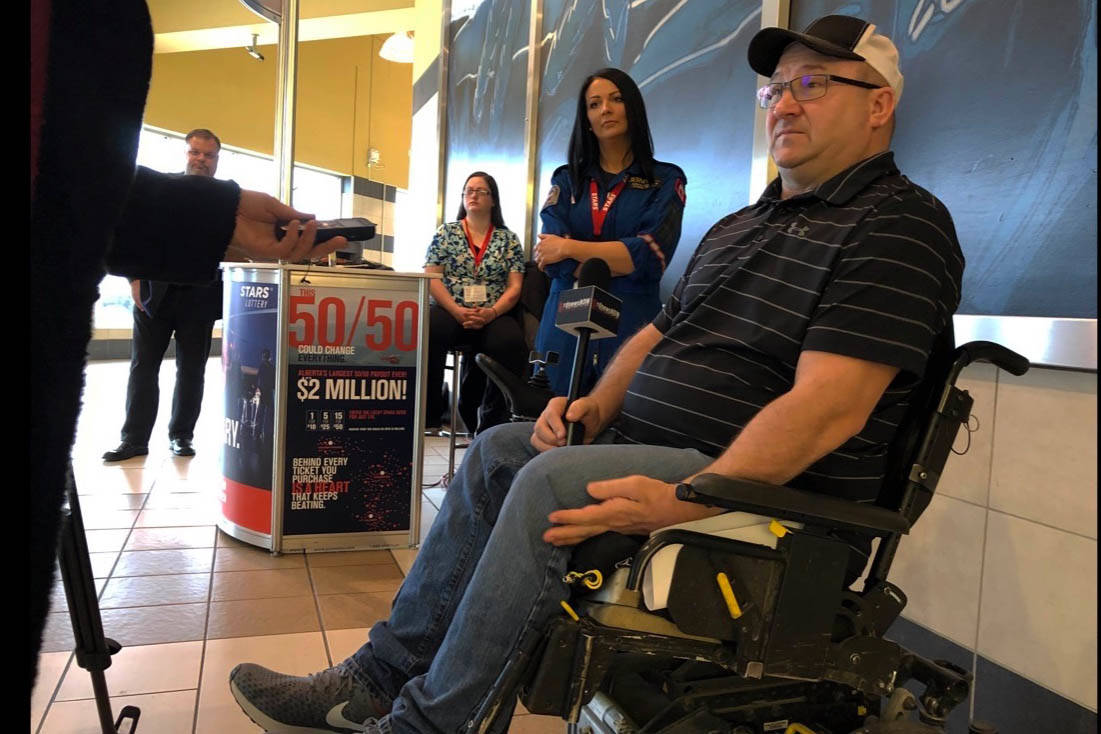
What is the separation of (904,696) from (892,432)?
0.41m

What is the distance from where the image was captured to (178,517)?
3230mm

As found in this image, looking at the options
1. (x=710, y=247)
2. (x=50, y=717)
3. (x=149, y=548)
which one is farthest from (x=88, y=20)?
(x=149, y=548)

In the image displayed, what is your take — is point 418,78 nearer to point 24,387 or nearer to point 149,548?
point 149,548

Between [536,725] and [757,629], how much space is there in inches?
36.2

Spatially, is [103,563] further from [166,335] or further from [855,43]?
[855,43]

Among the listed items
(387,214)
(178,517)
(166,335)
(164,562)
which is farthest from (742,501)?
(387,214)

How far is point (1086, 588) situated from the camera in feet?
4.76

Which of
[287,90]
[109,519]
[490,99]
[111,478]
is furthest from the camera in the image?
[287,90]

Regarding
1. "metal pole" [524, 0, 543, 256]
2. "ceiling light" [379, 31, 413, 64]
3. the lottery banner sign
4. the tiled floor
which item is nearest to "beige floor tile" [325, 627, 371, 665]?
the tiled floor

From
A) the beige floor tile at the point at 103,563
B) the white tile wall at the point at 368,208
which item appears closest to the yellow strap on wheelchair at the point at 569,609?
the beige floor tile at the point at 103,563

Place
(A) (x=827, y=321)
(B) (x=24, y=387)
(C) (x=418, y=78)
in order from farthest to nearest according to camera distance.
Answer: (C) (x=418, y=78), (A) (x=827, y=321), (B) (x=24, y=387)

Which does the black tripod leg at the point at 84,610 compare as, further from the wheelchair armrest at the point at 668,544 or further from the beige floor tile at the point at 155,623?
the wheelchair armrest at the point at 668,544

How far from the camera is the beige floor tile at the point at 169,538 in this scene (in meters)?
2.87

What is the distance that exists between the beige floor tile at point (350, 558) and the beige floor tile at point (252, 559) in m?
0.05
